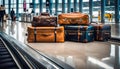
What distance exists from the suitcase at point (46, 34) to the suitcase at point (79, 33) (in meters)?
0.41

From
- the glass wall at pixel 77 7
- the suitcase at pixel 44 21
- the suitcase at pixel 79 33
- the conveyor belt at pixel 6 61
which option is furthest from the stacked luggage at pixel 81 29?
the glass wall at pixel 77 7

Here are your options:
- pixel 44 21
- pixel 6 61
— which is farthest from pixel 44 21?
pixel 6 61

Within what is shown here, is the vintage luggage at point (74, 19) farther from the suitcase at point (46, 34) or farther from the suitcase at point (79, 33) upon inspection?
the suitcase at point (46, 34)

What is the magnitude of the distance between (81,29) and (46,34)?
111 cm

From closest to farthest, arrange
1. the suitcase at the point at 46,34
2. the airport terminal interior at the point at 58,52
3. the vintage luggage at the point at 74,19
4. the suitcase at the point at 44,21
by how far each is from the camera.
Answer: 1. the airport terminal interior at the point at 58,52
2. the suitcase at the point at 46,34
3. the suitcase at the point at 44,21
4. the vintage luggage at the point at 74,19

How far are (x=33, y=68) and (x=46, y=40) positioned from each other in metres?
3.60

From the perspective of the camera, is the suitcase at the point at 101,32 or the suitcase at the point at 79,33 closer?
the suitcase at the point at 79,33

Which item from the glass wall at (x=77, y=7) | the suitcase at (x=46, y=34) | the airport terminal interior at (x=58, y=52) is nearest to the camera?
the airport terminal interior at (x=58, y=52)

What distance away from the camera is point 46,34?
7.02m

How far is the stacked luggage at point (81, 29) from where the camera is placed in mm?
7051

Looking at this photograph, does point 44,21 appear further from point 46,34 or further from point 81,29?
point 81,29

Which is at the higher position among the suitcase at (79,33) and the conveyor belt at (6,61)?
the suitcase at (79,33)

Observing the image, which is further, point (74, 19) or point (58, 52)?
point (74, 19)

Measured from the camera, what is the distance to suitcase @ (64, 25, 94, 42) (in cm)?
700
